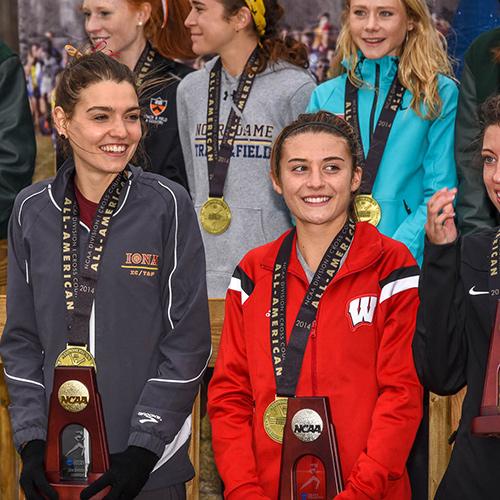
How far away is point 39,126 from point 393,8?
7.88 feet

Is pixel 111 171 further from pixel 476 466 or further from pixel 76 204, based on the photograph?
pixel 476 466

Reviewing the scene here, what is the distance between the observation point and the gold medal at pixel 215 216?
17.1 feet

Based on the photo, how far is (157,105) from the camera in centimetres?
554

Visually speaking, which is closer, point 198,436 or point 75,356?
point 75,356

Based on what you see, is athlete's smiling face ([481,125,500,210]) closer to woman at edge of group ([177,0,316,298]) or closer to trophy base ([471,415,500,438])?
trophy base ([471,415,500,438])

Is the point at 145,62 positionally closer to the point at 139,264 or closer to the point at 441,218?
the point at 139,264

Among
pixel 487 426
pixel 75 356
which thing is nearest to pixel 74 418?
pixel 75 356

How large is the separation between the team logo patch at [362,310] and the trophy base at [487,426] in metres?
0.65

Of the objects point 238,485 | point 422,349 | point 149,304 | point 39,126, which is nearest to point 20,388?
point 149,304

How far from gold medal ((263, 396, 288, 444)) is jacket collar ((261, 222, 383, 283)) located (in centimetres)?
44

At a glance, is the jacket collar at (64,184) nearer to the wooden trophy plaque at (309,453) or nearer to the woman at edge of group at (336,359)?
the woman at edge of group at (336,359)

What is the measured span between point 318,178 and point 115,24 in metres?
2.03

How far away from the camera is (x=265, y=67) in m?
5.36

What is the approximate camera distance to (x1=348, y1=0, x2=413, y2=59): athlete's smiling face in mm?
5086
